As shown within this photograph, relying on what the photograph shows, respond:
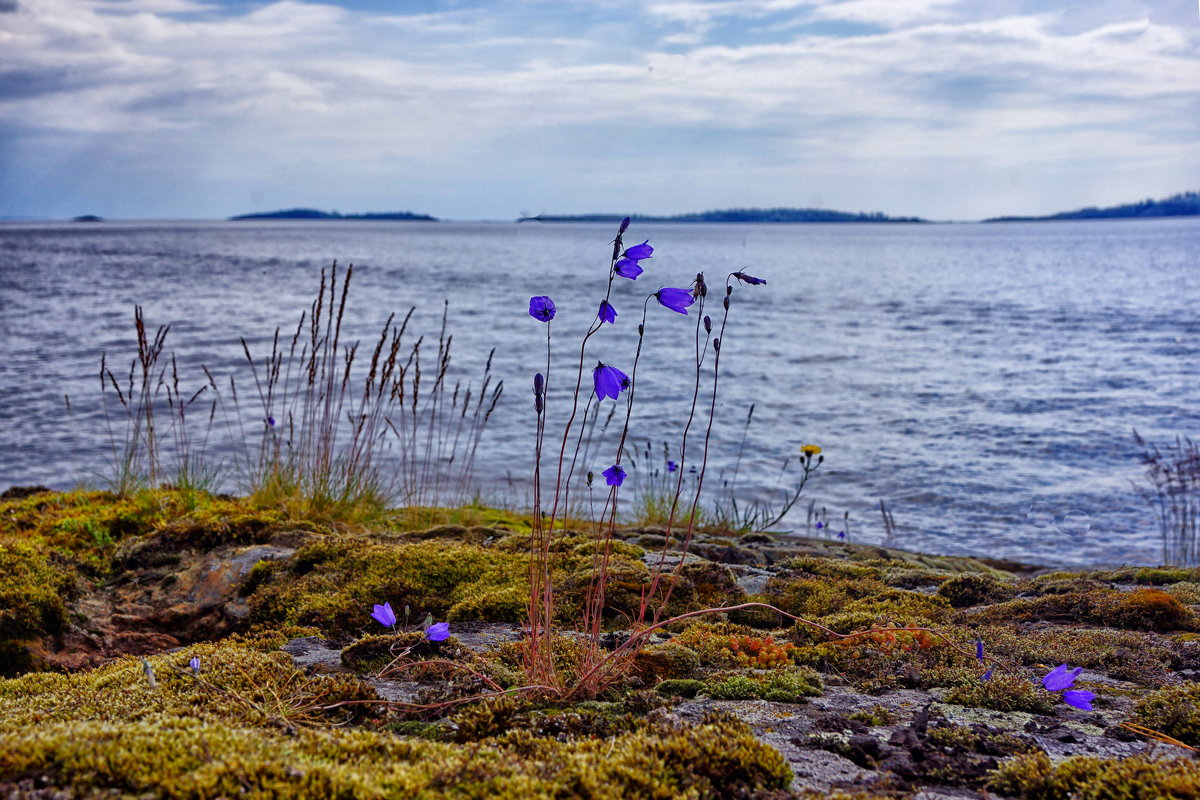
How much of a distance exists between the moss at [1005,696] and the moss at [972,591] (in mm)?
1519

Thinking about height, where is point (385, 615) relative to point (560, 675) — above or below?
above

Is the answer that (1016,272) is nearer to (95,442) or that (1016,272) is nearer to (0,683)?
(95,442)

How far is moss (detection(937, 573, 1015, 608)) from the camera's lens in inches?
162

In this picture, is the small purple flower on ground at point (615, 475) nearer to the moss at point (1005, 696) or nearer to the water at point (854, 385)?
the moss at point (1005, 696)

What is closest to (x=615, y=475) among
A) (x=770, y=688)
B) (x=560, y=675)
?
(x=560, y=675)

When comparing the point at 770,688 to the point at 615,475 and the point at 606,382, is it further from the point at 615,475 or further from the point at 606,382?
the point at 606,382

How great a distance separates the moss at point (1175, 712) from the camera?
2.25 meters

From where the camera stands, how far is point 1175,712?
234 centimetres

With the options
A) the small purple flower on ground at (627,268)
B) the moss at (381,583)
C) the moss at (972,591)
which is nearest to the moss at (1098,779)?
the small purple flower on ground at (627,268)

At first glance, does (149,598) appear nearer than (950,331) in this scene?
Yes

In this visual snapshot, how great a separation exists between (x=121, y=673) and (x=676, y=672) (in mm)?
1962

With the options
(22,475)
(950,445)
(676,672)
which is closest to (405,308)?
(22,475)

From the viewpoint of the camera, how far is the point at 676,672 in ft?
9.22

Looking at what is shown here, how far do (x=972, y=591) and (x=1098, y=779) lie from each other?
2.42 m
